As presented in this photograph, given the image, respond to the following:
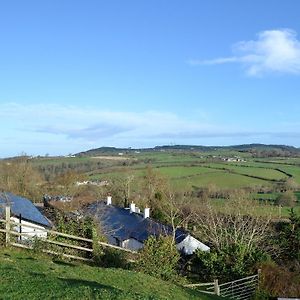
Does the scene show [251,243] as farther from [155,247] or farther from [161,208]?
[161,208]

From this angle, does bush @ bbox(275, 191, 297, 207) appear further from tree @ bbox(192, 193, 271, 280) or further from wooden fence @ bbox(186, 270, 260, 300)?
wooden fence @ bbox(186, 270, 260, 300)

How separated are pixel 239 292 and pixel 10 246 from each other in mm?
11583

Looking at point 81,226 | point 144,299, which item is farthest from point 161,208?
point 144,299

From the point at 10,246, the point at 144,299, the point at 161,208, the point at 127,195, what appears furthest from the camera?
the point at 127,195

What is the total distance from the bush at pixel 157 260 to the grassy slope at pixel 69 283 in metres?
1.91

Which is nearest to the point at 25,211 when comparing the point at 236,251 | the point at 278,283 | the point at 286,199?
the point at 236,251

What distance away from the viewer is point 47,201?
5553 cm

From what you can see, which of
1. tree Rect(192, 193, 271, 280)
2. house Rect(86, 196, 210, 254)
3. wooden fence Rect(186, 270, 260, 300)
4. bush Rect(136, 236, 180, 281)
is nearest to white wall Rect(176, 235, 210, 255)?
house Rect(86, 196, 210, 254)

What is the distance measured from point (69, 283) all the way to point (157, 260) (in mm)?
6394

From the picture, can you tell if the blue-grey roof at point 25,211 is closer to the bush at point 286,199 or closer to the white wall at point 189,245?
the white wall at point 189,245

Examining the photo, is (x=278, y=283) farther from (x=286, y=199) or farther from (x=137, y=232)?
(x=286, y=199)

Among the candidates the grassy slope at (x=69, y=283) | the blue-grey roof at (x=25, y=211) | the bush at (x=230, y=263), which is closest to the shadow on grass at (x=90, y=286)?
the grassy slope at (x=69, y=283)

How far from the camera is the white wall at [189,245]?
39006 mm

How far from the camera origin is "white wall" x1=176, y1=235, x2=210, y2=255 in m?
39.0
